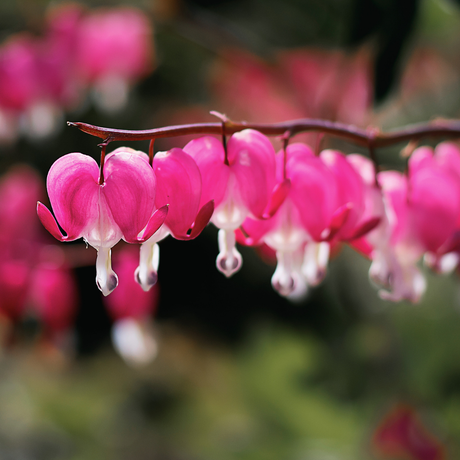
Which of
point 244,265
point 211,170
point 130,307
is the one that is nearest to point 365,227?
point 211,170

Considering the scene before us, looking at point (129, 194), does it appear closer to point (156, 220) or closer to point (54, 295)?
point (156, 220)

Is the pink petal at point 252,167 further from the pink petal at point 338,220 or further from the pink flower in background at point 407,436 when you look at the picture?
the pink flower in background at point 407,436

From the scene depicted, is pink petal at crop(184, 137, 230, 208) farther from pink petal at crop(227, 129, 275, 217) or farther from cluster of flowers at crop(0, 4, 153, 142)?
cluster of flowers at crop(0, 4, 153, 142)

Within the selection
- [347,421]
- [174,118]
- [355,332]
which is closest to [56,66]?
[174,118]

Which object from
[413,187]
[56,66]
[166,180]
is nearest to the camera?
[166,180]

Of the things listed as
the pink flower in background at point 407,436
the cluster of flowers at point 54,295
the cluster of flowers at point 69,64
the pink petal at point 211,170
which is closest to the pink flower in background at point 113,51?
the cluster of flowers at point 69,64

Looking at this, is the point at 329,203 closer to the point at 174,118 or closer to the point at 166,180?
the point at 166,180

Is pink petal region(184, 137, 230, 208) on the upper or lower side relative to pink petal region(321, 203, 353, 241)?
upper

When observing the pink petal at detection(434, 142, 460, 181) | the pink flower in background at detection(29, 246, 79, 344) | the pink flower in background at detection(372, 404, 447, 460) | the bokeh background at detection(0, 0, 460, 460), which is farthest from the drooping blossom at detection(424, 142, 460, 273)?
the pink flower in background at detection(372, 404, 447, 460)
